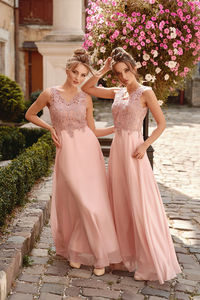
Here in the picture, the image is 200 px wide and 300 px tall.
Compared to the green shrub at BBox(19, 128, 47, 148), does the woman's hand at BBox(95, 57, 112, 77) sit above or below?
above

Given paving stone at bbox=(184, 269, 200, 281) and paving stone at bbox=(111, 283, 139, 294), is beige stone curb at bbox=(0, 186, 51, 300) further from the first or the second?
paving stone at bbox=(184, 269, 200, 281)

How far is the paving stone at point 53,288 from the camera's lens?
315 cm

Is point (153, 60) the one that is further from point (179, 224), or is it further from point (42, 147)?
point (42, 147)

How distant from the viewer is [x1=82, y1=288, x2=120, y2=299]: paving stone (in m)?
3.09

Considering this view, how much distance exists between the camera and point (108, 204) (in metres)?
3.42

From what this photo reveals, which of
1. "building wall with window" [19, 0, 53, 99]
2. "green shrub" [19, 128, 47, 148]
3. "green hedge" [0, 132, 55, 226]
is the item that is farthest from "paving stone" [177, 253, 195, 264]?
"building wall with window" [19, 0, 53, 99]

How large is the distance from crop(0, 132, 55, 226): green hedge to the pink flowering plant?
1396 millimetres

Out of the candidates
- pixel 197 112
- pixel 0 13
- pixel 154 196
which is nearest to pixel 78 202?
pixel 154 196

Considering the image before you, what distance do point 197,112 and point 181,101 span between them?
381 cm

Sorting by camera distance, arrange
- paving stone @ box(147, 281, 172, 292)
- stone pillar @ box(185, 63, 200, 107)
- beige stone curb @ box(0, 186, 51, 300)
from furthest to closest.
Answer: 1. stone pillar @ box(185, 63, 200, 107)
2. paving stone @ box(147, 281, 172, 292)
3. beige stone curb @ box(0, 186, 51, 300)

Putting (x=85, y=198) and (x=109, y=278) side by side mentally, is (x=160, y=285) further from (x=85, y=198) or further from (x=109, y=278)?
(x=85, y=198)

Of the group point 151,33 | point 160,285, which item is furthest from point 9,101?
point 160,285

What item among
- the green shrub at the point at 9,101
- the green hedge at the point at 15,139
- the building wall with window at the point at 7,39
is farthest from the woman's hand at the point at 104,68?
the building wall with window at the point at 7,39

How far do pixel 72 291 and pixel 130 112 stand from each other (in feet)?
4.63
